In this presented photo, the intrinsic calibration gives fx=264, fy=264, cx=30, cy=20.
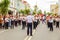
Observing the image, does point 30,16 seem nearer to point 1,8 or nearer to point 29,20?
point 29,20

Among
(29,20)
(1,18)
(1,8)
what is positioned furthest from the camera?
(1,8)

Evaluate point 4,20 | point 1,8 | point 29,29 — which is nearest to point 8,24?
point 4,20

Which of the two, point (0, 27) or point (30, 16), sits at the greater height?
point (30, 16)

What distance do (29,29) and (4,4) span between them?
31.9 meters

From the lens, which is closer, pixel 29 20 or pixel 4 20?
pixel 29 20

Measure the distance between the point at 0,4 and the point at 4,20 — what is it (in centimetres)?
1983

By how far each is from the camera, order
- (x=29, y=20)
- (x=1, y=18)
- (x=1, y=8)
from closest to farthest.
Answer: (x=29, y=20)
(x=1, y=18)
(x=1, y=8)

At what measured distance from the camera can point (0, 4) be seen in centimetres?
5159

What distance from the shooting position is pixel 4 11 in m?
51.6

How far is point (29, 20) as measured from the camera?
64.7 ft

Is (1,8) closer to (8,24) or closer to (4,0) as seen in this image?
(4,0)

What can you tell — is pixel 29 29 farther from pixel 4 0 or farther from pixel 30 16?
pixel 4 0

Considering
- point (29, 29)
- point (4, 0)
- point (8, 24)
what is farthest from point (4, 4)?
point (29, 29)

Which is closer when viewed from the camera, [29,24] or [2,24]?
[29,24]
